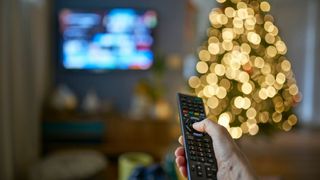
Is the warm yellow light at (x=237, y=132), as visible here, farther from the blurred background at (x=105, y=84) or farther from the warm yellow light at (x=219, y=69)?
the blurred background at (x=105, y=84)

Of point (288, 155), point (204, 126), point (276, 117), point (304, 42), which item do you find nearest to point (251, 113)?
point (276, 117)

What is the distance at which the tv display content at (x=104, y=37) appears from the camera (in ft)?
11.6

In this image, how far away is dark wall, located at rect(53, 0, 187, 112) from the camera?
3689 mm

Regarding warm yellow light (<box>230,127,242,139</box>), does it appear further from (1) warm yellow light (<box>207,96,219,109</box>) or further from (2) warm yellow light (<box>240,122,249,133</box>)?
(1) warm yellow light (<box>207,96,219,109</box>)

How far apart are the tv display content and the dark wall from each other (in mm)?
122

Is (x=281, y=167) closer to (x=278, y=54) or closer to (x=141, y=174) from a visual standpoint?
(x=278, y=54)

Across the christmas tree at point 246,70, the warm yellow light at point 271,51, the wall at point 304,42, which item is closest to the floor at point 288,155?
the wall at point 304,42

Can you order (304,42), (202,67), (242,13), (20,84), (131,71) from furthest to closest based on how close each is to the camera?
(304,42)
(131,71)
(20,84)
(202,67)
(242,13)

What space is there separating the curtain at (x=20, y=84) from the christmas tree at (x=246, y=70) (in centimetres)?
131

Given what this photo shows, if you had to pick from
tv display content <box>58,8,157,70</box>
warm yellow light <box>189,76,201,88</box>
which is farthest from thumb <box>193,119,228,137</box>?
tv display content <box>58,8,157,70</box>

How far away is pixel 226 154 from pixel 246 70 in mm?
1084

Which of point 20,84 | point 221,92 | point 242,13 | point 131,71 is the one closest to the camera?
point 242,13

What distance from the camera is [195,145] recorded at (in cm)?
93

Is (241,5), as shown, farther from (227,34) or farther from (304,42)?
(304,42)
